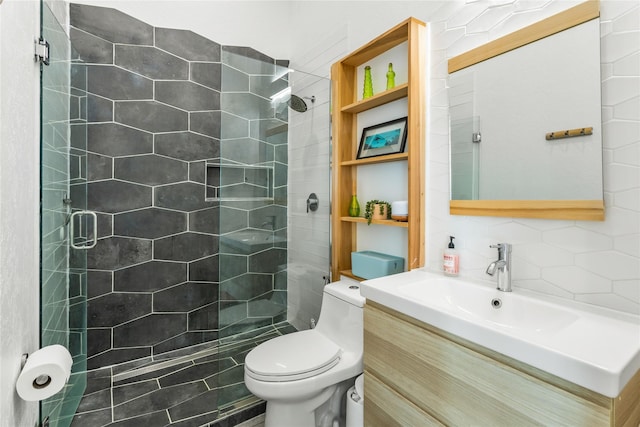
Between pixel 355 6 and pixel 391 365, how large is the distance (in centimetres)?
206

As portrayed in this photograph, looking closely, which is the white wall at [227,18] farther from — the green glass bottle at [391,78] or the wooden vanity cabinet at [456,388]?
the wooden vanity cabinet at [456,388]

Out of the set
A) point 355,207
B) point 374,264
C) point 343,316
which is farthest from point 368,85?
point 343,316

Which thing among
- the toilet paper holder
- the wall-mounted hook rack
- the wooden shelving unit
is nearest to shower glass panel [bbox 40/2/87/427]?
the toilet paper holder

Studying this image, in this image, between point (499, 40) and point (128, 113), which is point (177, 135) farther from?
point (499, 40)

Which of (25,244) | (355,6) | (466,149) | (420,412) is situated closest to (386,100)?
(466,149)

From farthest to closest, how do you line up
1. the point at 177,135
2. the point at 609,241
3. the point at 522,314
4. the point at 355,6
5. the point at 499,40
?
the point at 177,135, the point at 355,6, the point at 499,40, the point at 522,314, the point at 609,241

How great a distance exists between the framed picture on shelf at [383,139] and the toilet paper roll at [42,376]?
1.63 metres

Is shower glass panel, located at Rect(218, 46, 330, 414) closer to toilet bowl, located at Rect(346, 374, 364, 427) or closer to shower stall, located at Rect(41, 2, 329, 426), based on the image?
shower stall, located at Rect(41, 2, 329, 426)

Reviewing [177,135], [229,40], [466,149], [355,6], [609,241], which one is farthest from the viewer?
[229,40]

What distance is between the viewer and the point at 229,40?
2.52 meters

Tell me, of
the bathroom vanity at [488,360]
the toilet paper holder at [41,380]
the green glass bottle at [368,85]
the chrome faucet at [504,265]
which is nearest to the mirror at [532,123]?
the chrome faucet at [504,265]

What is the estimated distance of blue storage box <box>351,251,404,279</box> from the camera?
1668 millimetres

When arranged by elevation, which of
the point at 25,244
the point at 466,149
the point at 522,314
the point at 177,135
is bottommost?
the point at 522,314

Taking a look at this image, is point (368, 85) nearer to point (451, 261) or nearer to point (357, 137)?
point (357, 137)
